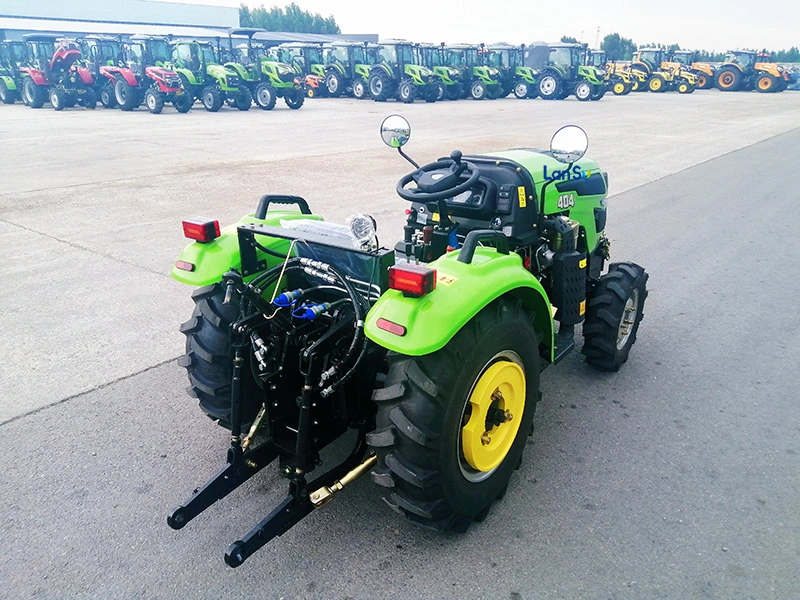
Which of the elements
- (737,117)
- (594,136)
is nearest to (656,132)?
(594,136)

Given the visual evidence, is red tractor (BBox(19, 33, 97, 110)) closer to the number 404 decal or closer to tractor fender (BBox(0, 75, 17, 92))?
tractor fender (BBox(0, 75, 17, 92))

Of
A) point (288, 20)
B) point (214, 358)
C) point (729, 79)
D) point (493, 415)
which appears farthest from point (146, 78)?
point (288, 20)

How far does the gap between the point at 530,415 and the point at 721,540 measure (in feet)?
3.01

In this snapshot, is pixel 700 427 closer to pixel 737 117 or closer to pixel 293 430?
pixel 293 430

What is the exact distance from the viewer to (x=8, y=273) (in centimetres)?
561

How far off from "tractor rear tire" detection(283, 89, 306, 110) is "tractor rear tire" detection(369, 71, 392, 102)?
540 centimetres

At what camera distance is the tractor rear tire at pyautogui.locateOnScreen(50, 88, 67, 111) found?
22078mm

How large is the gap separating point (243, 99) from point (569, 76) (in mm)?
16993

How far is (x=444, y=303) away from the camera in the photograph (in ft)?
7.21

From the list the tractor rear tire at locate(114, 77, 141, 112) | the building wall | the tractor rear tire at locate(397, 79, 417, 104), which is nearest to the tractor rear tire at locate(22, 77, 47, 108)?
the tractor rear tire at locate(114, 77, 141, 112)

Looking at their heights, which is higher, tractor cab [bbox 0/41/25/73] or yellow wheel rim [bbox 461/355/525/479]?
tractor cab [bbox 0/41/25/73]

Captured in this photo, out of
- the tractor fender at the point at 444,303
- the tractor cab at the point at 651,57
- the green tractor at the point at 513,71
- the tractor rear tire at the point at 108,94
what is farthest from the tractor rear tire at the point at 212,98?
the tractor cab at the point at 651,57

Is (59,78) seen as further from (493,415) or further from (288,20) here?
(288,20)

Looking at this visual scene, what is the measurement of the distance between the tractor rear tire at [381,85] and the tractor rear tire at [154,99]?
10.5 metres
